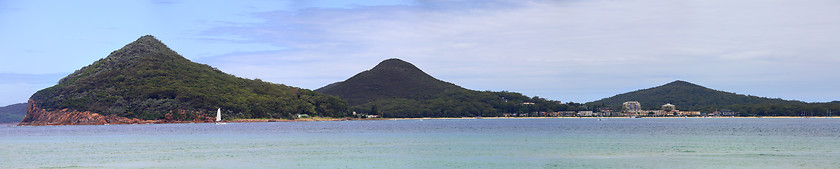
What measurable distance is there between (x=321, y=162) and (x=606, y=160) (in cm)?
2070

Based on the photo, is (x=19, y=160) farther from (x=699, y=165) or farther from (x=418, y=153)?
(x=699, y=165)

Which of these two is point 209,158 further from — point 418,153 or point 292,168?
point 418,153

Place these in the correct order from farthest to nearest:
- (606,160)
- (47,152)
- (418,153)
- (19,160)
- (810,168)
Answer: (47,152)
(418,153)
(19,160)
(606,160)
(810,168)

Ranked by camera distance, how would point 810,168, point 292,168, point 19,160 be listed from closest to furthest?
point 810,168 < point 292,168 < point 19,160

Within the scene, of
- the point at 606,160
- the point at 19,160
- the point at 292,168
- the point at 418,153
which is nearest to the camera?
the point at 292,168

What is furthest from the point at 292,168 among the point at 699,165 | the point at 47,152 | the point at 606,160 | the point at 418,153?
the point at 47,152

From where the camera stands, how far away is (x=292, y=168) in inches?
1844

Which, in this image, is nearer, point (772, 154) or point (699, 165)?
point (699, 165)

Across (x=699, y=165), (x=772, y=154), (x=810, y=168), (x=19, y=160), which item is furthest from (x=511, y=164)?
(x=19, y=160)

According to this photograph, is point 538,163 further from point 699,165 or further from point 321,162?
point 321,162

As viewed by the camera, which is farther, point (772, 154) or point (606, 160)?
point (772, 154)

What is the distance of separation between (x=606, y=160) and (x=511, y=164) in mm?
7535

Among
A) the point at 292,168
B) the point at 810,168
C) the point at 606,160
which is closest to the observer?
the point at 810,168

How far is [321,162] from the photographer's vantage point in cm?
5075
